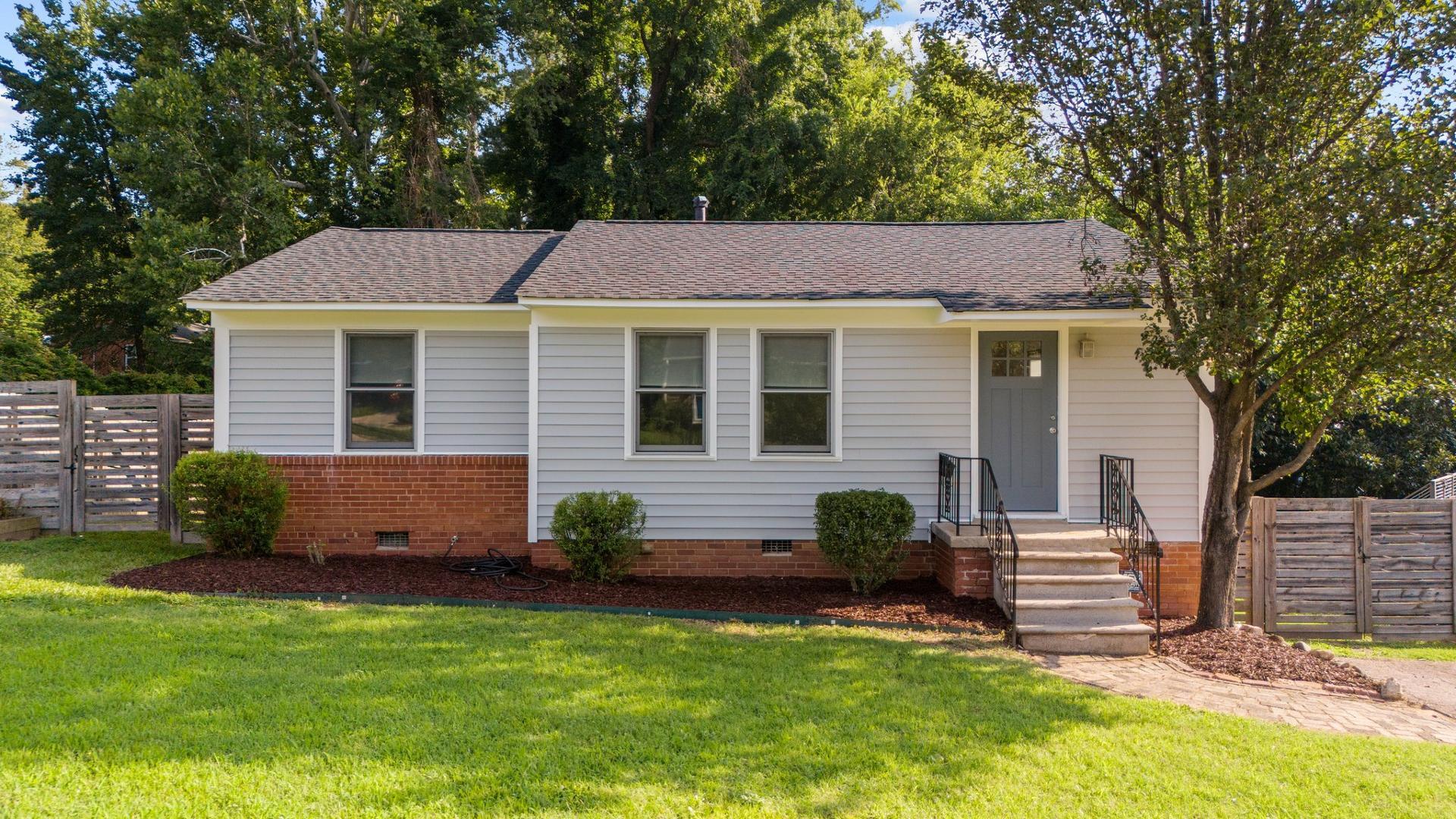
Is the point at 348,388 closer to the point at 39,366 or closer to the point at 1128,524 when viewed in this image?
the point at 1128,524

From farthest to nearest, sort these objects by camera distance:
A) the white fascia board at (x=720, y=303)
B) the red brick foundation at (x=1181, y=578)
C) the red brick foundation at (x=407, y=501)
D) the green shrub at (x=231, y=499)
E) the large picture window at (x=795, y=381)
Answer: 1. the red brick foundation at (x=407, y=501)
2. the large picture window at (x=795, y=381)
3. the green shrub at (x=231, y=499)
4. the red brick foundation at (x=1181, y=578)
5. the white fascia board at (x=720, y=303)

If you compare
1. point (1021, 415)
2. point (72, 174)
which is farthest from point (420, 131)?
point (1021, 415)

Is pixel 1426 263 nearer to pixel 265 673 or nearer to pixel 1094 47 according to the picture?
pixel 1094 47

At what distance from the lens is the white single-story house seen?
29.1 feet

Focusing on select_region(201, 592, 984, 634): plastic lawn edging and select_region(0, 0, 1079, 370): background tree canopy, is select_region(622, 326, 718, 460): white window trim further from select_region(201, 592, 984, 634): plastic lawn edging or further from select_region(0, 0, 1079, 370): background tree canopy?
select_region(0, 0, 1079, 370): background tree canopy

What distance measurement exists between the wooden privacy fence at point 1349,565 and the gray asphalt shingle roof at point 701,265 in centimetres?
319

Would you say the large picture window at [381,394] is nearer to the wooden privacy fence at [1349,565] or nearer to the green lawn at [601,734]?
the green lawn at [601,734]

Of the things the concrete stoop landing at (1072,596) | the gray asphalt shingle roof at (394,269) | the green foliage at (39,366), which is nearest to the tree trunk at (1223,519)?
the concrete stoop landing at (1072,596)

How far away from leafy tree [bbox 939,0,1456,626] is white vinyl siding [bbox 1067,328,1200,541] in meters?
0.87

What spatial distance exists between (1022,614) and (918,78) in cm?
521

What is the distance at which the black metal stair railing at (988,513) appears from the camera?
24.6 feet

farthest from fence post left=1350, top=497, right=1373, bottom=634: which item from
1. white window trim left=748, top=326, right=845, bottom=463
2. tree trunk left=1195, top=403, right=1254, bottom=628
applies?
white window trim left=748, top=326, right=845, bottom=463

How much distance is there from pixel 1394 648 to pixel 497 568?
9.27 meters

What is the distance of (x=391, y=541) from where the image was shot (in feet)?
31.9
